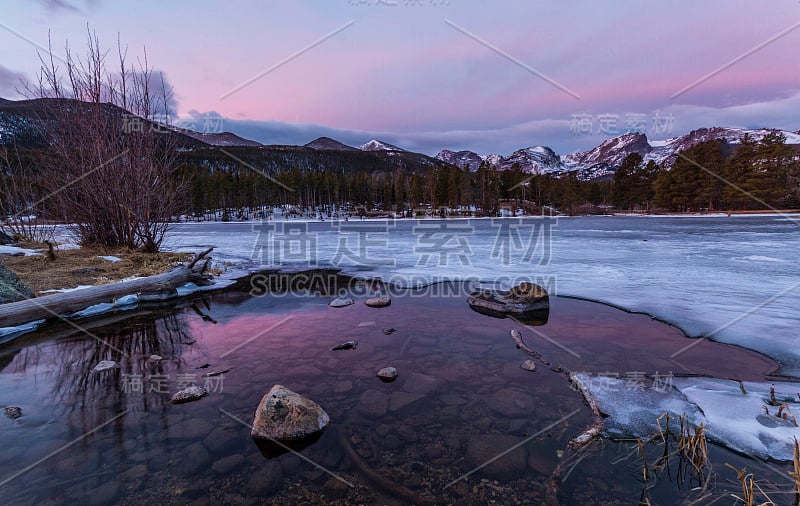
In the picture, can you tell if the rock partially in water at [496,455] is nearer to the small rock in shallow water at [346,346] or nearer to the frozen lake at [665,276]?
the small rock in shallow water at [346,346]

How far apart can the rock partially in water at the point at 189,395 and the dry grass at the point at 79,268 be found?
6.43 meters

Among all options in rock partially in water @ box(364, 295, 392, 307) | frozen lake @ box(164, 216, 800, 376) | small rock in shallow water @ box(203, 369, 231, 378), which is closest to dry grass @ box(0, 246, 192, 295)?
frozen lake @ box(164, 216, 800, 376)

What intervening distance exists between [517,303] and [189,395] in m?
6.70

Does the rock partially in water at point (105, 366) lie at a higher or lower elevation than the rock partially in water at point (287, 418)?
lower

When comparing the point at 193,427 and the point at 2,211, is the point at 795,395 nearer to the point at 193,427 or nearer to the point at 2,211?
the point at 193,427

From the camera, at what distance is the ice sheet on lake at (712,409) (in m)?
3.47

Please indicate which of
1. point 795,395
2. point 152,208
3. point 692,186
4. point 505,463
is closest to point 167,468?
point 505,463

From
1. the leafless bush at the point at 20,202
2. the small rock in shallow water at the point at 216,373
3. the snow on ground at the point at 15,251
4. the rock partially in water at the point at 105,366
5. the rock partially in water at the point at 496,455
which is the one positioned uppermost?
the leafless bush at the point at 20,202

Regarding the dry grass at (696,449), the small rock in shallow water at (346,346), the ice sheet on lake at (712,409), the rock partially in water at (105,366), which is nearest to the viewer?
the dry grass at (696,449)

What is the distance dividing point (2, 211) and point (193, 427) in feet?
71.8

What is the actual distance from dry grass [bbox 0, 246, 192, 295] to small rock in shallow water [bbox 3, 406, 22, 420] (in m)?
5.18

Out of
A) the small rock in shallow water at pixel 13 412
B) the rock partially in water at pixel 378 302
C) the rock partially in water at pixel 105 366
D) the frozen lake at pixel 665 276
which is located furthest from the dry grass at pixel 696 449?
the rock partially in water at pixel 105 366

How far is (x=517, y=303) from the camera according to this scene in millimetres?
8219

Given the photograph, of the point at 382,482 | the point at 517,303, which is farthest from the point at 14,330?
the point at 517,303
